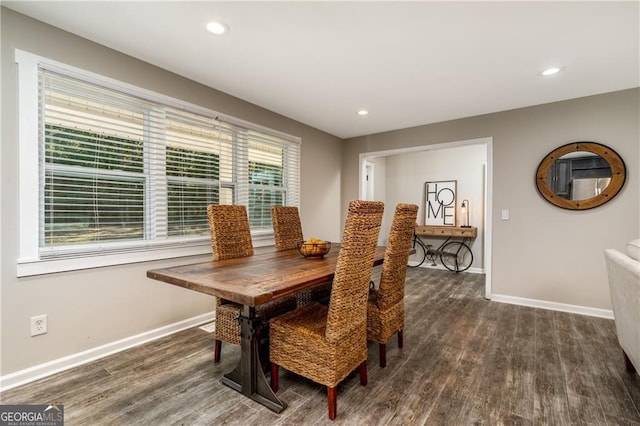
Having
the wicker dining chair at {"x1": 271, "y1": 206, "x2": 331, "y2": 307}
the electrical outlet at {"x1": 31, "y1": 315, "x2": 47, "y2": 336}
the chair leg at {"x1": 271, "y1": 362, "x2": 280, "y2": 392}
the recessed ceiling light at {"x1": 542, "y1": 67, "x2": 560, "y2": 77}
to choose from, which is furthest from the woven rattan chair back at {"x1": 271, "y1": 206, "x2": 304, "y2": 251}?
the recessed ceiling light at {"x1": 542, "y1": 67, "x2": 560, "y2": 77}

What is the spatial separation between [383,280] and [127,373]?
6.22 ft

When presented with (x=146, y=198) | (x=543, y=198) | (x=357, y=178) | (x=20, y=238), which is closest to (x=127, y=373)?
(x=20, y=238)

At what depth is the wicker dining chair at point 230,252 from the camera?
6.81 feet

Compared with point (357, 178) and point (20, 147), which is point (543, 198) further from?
point (20, 147)

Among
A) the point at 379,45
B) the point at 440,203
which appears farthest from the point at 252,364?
the point at 440,203

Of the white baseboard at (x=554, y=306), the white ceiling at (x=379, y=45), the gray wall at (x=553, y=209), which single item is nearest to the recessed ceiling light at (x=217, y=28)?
the white ceiling at (x=379, y=45)

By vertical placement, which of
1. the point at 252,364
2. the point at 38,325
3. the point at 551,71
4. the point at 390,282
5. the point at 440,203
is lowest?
A: the point at 252,364

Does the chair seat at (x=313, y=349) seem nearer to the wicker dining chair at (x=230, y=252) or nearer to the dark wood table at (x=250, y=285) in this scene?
the dark wood table at (x=250, y=285)

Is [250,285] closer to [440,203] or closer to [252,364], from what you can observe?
[252,364]

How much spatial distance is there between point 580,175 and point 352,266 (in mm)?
3291

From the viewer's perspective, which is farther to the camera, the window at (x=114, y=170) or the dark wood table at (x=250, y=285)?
the window at (x=114, y=170)

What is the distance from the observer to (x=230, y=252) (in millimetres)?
2395

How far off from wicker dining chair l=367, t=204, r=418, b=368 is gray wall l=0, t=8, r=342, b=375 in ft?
6.00

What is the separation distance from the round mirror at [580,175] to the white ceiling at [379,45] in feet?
2.05
